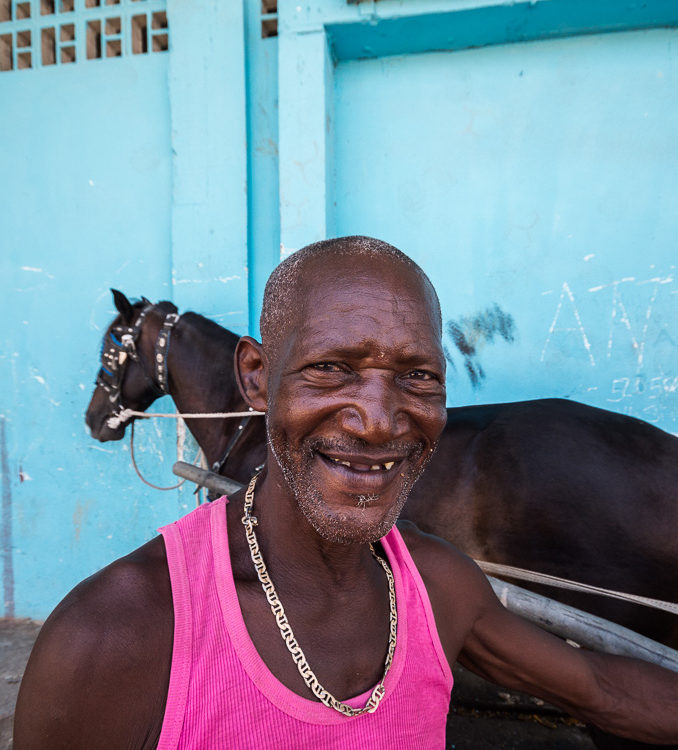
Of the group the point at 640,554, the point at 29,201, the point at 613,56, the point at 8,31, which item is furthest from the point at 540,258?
the point at 8,31

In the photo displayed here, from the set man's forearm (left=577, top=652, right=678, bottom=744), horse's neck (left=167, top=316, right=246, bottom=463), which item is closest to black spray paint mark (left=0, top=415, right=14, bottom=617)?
horse's neck (left=167, top=316, right=246, bottom=463)

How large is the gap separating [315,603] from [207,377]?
2.18m

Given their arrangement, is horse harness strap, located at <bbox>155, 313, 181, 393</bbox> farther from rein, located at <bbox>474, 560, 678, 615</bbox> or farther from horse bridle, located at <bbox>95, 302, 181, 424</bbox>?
rein, located at <bbox>474, 560, 678, 615</bbox>

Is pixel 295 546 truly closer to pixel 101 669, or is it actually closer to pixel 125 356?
pixel 101 669

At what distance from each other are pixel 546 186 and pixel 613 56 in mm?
806

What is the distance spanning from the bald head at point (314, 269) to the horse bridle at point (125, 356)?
221 cm

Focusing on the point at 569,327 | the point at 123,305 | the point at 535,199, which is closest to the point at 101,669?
the point at 123,305

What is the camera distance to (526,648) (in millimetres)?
1236

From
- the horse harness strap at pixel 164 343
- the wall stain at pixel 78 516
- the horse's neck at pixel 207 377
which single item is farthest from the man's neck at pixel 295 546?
the wall stain at pixel 78 516

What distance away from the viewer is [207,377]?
10.2 feet

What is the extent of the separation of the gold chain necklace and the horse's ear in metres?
2.39

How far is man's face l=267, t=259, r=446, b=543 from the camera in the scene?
98 centimetres

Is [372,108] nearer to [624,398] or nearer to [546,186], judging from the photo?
[546,186]

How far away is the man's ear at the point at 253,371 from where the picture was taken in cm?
117
